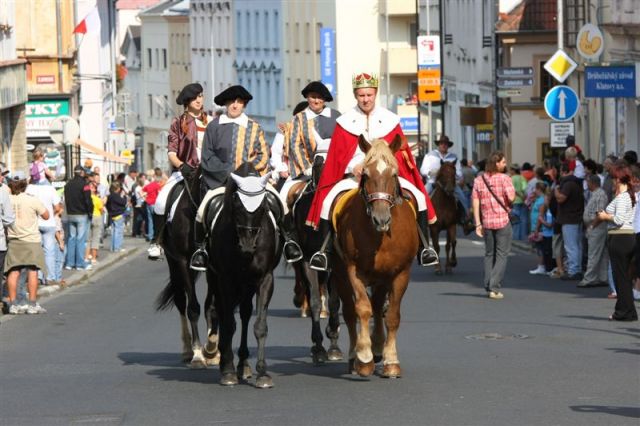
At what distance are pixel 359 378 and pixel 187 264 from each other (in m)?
2.48

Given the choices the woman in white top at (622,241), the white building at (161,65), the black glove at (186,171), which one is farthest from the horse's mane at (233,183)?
the white building at (161,65)

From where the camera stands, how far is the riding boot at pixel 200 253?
1457 cm

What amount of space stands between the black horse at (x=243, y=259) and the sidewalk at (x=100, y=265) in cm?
975

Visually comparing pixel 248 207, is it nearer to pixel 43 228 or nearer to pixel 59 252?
pixel 43 228

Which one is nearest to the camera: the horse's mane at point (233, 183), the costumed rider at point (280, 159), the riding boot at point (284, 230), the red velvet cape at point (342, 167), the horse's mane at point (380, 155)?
the horse's mane at point (380, 155)

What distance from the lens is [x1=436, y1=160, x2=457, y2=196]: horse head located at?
96.5 ft

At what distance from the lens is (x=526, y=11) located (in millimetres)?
59781

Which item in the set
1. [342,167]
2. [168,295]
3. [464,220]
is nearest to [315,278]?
[168,295]

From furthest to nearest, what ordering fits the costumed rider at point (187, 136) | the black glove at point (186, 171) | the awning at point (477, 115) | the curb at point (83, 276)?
the awning at point (477, 115), the curb at point (83, 276), the costumed rider at point (187, 136), the black glove at point (186, 171)

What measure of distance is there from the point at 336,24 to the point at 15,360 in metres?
77.7

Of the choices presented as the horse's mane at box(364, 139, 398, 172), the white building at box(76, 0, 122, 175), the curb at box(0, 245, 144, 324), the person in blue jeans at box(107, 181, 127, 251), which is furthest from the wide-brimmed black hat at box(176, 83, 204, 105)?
the white building at box(76, 0, 122, 175)

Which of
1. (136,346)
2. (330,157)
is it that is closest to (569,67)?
(136,346)

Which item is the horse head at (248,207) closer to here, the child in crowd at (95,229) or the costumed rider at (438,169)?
the costumed rider at (438,169)

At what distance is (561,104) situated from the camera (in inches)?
1395
